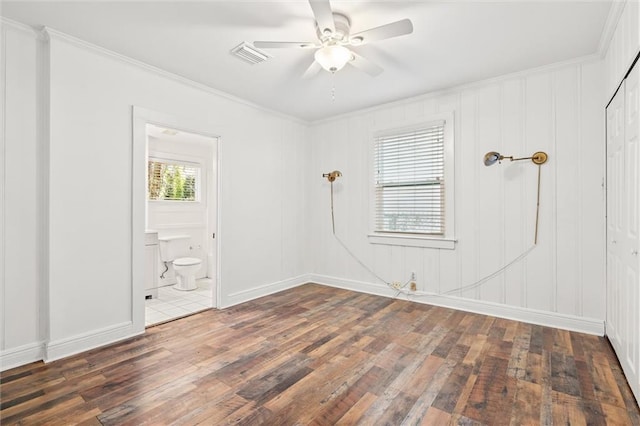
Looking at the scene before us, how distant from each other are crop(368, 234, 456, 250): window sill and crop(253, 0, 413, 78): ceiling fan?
7.14 feet

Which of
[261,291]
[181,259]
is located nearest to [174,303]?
[181,259]

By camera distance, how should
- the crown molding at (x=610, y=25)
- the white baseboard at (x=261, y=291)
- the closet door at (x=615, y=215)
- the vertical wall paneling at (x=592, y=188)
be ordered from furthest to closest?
1. the white baseboard at (x=261, y=291)
2. the vertical wall paneling at (x=592, y=188)
3. the closet door at (x=615, y=215)
4. the crown molding at (x=610, y=25)

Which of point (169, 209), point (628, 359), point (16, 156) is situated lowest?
point (628, 359)

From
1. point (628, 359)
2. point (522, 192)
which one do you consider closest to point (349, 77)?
point (522, 192)

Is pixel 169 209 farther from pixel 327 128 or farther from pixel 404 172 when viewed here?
pixel 404 172

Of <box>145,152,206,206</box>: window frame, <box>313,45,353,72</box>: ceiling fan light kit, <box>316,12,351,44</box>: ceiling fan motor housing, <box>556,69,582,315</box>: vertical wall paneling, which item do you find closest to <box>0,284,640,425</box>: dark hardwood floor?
<box>556,69,582,315</box>: vertical wall paneling

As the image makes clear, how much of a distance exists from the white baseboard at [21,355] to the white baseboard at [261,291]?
→ 65.5 inches

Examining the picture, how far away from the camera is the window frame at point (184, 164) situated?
5.18m

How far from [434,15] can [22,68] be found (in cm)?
318

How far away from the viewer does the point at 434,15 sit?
2.31m

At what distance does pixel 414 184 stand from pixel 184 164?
13.1 ft

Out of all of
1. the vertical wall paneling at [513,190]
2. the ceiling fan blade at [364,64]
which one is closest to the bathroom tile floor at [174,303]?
the ceiling fan blade at [364,64]

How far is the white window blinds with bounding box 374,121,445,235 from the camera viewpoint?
3.91 metres

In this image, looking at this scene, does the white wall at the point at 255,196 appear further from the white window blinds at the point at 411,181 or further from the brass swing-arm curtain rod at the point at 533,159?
the white window blinds at the point at 411,181
